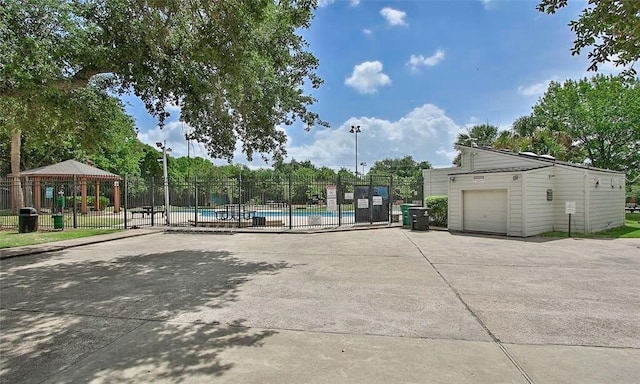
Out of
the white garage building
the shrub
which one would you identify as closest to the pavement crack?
the white garage building

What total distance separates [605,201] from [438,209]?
23.9 ft

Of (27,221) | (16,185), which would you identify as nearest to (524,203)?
(27,221)

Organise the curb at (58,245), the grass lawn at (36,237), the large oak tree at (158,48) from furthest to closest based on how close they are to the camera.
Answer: the grass lawn at (36,237) < the curb at (58,245) < the large oak tree at (158,48)

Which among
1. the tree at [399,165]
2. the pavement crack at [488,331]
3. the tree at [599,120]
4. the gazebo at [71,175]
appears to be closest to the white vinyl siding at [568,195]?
the pavement crack at [488,331]

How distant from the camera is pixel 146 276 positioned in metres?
7.72

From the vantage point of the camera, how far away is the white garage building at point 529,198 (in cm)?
1466

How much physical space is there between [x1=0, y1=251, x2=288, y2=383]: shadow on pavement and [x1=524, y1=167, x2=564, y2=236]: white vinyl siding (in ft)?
34.6

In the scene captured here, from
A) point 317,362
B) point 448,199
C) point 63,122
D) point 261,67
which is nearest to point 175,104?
point 261,67

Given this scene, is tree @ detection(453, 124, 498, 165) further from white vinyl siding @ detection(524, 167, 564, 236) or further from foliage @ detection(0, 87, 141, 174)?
foliage @ detection(0, 87, 141, 174)

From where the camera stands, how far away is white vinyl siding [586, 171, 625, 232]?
15.8m

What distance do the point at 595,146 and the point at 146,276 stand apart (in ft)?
95.3

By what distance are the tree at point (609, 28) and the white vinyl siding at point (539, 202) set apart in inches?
479

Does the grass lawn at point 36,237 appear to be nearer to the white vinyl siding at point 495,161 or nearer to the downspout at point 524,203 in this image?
the downspout at point 524,203

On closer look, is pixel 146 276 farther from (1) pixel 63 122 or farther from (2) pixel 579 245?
(2) pixel 579 245
